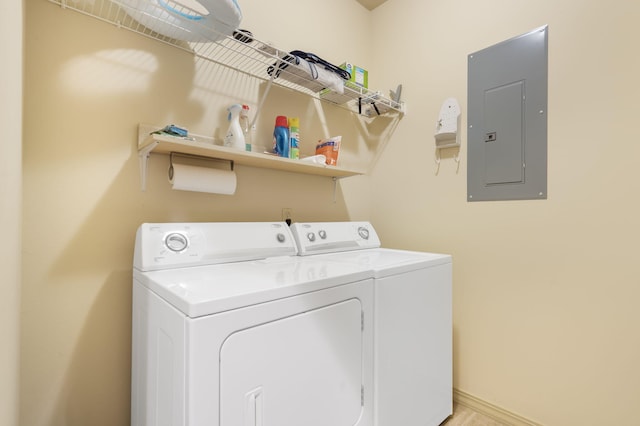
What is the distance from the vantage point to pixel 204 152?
4.40 feet

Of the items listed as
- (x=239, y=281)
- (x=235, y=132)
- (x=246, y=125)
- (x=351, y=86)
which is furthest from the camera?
(x=351, y=86)

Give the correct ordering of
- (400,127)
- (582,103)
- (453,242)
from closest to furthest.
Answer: (582,103) < (453,242) < (400,127)

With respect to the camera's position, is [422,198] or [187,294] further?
[422,198]

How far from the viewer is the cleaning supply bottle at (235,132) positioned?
1.42 meters

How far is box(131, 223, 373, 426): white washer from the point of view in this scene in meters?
0.78

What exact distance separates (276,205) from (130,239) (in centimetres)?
77

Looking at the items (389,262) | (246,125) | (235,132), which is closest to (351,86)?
(246,125)

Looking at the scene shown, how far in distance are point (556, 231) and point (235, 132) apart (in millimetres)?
1656

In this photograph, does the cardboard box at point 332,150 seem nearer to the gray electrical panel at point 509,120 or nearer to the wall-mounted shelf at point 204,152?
the wall-mounted shelf at point 204,152

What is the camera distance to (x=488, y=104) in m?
1.73

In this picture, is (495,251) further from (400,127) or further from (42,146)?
(42,146)

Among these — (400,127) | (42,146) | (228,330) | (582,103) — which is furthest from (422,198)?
(42,146)

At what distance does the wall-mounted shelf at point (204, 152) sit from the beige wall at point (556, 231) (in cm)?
93

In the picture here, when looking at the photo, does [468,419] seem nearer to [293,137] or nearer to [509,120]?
[509,120]
